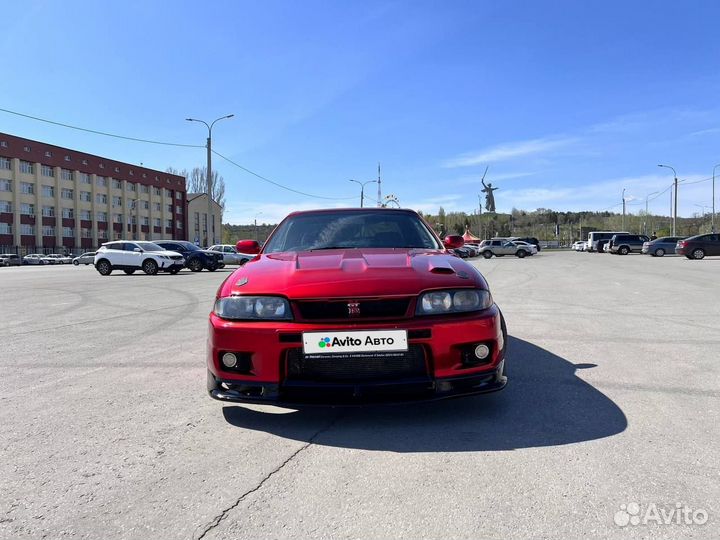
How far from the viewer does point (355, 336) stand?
280 cm

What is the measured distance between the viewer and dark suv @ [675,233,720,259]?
31.7 m

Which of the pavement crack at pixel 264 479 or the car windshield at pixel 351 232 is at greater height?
the car windshield at pixel 351 232

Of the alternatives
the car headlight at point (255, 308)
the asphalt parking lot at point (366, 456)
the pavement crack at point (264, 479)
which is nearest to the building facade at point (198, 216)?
the asphalt parking lot at point (366, 456)

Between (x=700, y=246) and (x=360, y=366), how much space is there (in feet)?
118

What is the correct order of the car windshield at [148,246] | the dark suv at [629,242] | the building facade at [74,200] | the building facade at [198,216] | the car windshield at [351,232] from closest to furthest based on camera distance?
the car windshield at [351,232]
the car windshield at [148,246]
the dark suv at [629,242]
the building facade at [74,200]
the building facade at [198,216]

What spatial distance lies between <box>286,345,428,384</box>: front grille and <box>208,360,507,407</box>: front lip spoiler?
67 mm

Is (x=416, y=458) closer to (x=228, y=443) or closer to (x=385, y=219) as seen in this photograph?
(x=228, y=443)

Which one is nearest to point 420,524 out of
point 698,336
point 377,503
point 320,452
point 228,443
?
point 377,503

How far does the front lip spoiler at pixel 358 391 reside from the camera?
275cm

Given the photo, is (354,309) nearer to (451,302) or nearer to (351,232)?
(451,302)

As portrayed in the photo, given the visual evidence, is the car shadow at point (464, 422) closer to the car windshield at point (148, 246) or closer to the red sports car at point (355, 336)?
the red sports car at point (355, 336)

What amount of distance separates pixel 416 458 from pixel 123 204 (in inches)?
3310

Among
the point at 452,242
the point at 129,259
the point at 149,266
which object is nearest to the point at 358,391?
the point at 452,242

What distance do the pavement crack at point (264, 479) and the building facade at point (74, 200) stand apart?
2872 inches
